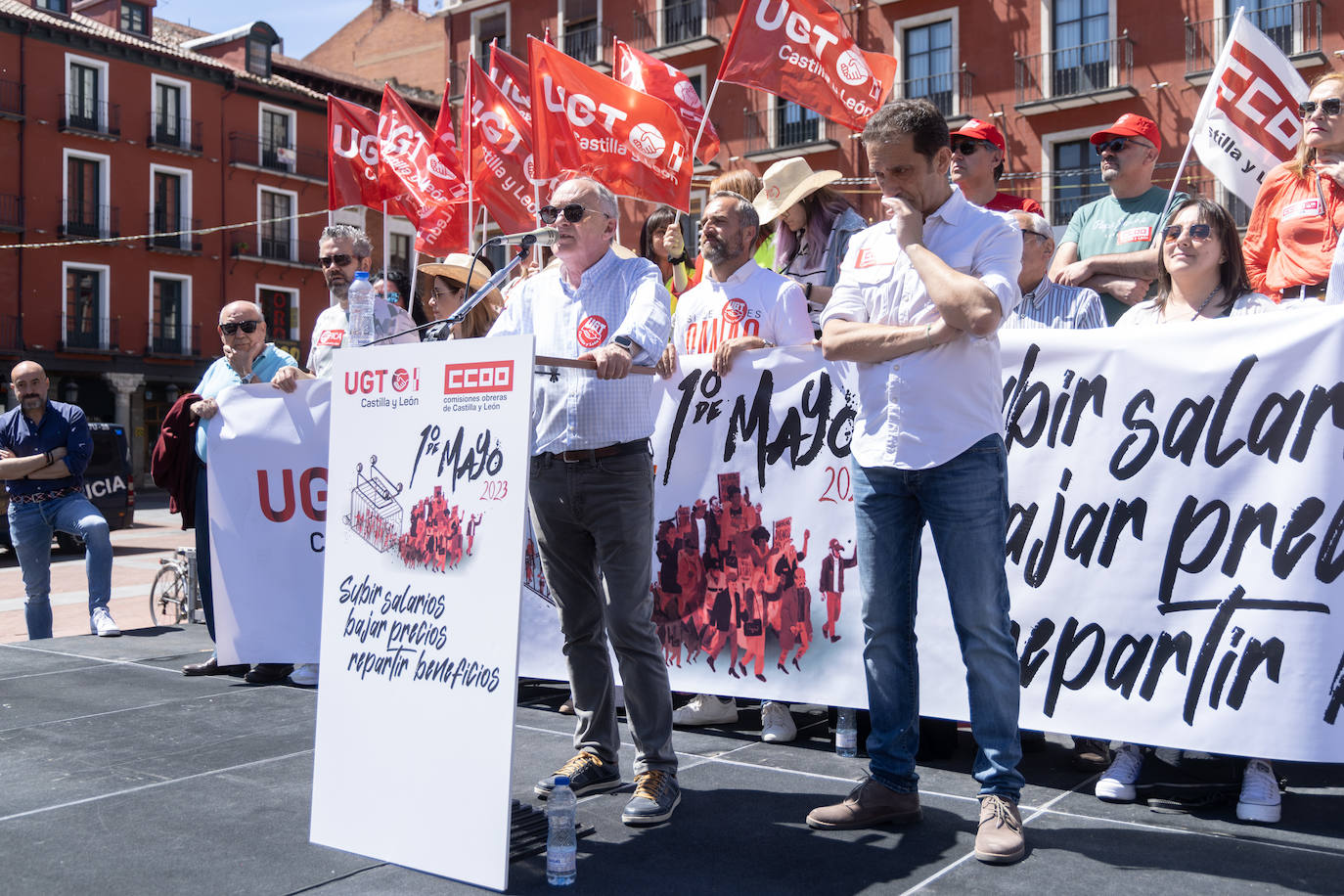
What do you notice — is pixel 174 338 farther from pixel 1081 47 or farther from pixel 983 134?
pixel 983 134

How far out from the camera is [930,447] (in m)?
3.20

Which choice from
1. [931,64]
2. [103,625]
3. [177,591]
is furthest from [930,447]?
[931,64]

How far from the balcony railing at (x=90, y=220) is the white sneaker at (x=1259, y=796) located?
36349 millimetres

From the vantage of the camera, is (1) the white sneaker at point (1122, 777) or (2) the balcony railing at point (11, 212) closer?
(1) the white sneaker at point (1122, 777)

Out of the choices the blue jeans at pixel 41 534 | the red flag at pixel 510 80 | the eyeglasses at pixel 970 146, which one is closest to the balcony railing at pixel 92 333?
the red flag at pixel 510 80

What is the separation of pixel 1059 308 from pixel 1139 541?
1157 mm

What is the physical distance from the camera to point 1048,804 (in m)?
3.58

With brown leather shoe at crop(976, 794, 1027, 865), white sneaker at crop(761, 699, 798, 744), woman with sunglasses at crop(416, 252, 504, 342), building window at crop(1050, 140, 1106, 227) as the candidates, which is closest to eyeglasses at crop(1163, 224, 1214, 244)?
brown leather shoe at crop(976, 794, 1027, 865)

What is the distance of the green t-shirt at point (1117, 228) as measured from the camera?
5.11 m

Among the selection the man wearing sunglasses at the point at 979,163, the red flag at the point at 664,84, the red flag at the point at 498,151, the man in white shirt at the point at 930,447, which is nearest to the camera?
the man in white shirt at the point at 930,447

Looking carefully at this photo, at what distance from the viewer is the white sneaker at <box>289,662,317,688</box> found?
5.61 m

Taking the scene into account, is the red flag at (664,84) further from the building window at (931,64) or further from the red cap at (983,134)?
the building window at (931,64)

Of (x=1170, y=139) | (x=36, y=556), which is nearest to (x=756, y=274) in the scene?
(x=36, y=556)

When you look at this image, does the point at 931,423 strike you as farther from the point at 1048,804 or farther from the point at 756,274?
the point at 756,274
